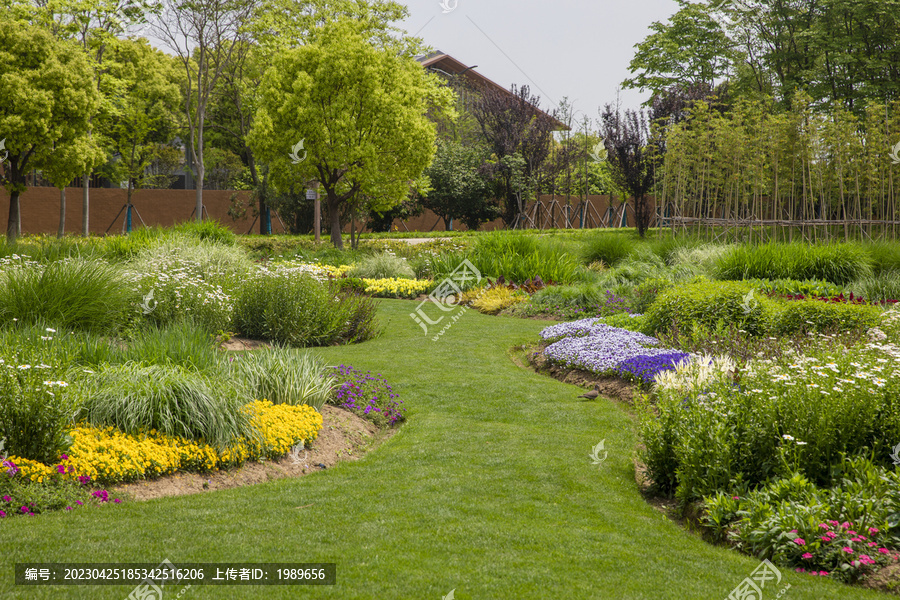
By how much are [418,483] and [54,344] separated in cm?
327

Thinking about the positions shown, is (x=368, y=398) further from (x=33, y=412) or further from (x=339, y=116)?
(x=339, y=116)

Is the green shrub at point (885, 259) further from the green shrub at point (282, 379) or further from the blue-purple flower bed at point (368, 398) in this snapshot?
the green shrub at point (282, 379)

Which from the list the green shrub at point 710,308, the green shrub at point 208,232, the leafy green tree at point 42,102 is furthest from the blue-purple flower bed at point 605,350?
the leafy green tree at point 42,102

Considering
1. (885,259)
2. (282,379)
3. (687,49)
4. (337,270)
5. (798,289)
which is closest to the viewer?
(282,379)

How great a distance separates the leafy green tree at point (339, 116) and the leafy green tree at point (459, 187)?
10236 mm

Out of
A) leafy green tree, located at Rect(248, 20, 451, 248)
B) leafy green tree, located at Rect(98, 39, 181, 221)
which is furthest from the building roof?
leafy green tree, located at Rect(248, 20, 451, 248)

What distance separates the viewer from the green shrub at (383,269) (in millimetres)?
16516

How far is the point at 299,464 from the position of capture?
16.7 feet

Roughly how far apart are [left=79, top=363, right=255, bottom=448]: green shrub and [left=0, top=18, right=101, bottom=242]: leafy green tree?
57.6ft

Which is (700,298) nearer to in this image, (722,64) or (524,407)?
(524,407)

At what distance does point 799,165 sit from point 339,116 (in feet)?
44.3

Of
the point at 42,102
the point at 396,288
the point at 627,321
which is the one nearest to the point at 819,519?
the point at 627,321
